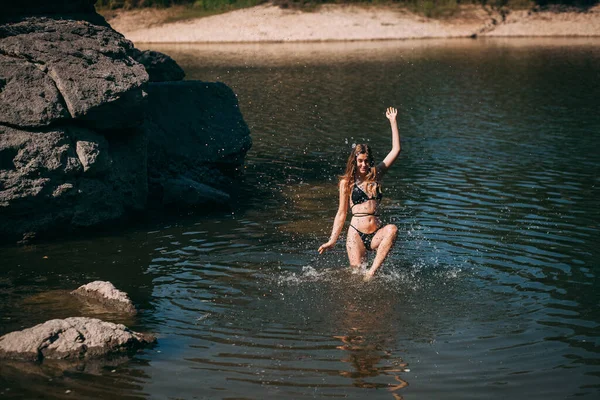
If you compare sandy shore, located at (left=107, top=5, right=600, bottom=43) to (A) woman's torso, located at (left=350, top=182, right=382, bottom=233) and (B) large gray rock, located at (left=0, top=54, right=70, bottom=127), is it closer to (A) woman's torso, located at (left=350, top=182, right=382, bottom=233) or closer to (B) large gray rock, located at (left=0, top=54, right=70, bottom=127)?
(B) large gray rock, located at (left=0, top=54, right=70, bottom=127)

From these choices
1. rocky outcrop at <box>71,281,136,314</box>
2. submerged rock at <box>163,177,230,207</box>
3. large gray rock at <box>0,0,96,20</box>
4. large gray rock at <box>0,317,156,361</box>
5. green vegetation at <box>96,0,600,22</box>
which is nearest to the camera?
large gray rock at <box>0,317,156,361</box>

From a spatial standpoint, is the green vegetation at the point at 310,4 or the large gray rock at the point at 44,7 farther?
the green vegetation at the point at 310,4

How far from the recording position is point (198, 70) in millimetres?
39938

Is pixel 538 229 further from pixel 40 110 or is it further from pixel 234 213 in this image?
pixel 40 110

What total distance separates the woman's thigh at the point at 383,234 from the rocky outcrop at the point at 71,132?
4943 mm

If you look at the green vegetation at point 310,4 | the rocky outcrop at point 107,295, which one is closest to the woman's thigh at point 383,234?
the rocky outcrop at point 107,295

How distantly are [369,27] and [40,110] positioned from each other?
44.5 metres

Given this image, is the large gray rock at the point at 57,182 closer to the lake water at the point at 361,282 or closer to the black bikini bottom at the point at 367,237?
the lake water at the point at 361,282

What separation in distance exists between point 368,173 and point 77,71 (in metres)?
5.70

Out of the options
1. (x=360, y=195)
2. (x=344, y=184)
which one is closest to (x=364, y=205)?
(x=360, y=195)

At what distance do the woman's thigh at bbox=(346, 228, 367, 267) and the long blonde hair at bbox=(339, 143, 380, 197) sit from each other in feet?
1.91

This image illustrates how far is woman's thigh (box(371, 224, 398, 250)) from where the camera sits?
1131 cm

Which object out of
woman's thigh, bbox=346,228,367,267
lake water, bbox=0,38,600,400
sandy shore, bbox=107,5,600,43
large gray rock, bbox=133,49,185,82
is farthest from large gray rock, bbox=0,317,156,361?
sandy shore, bbox=107,5,600,43

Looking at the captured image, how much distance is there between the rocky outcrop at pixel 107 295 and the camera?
10516 millimetres
